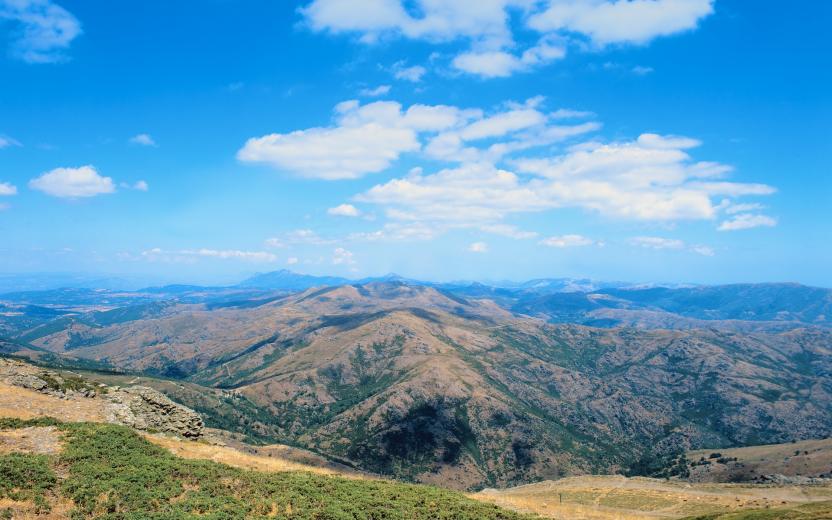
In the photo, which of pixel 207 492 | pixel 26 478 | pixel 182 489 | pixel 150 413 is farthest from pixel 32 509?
pixel 150 413

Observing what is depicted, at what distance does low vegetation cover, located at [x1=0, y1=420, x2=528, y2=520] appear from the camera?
104 feet

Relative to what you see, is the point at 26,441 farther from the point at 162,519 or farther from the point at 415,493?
the point at 415,493

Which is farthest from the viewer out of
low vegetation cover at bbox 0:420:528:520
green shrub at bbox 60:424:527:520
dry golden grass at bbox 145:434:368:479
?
dry golden grass at bbox 145:434:368:479

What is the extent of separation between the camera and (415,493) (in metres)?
42.5

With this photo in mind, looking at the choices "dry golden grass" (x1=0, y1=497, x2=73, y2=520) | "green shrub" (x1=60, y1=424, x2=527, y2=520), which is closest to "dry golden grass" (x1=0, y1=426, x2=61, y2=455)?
"green shrub" (x1=60, y1=424, x2=527, y2=520)

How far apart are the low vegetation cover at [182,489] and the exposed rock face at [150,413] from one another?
10.8m

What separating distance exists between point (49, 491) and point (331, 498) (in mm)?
20846

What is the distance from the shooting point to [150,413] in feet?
195

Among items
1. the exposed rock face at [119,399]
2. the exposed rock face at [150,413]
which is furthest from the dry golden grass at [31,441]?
the exposed rock face at [150,413]

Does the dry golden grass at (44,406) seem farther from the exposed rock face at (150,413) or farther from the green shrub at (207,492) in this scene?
the green shrub at (207,492)

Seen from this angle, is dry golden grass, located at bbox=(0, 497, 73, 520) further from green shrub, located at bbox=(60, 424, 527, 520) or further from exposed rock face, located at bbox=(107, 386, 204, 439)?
exposed rock face, located at bbox=(107, 386, 204, 439)

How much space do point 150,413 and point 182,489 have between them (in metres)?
29.6

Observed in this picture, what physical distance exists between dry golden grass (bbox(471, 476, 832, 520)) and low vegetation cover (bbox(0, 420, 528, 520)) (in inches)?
514

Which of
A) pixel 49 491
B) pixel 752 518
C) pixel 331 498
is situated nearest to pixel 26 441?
pixel 49 491
